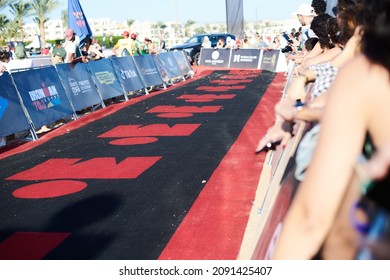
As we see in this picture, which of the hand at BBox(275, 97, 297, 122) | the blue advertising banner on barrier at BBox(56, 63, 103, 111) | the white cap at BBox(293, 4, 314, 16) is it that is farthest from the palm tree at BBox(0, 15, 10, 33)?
the hand at BBox(275, 97, 297, 122)

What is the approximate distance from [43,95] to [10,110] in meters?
1.22

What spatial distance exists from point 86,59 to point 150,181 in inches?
281

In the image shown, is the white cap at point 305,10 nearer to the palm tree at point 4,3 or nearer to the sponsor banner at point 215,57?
the sponsor banner at point 215,57

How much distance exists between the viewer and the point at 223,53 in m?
25.0

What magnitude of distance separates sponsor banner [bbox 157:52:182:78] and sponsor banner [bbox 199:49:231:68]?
5.95 m

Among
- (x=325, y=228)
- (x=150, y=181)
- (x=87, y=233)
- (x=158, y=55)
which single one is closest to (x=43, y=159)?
(x=150, y=181)

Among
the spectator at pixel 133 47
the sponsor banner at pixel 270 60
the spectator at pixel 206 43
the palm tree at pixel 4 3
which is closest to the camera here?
the spectator at pixel 133 47

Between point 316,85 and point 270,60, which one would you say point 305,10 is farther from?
point 270,60

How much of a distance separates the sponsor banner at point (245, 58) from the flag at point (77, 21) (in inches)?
485

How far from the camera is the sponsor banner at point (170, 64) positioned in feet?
58.1

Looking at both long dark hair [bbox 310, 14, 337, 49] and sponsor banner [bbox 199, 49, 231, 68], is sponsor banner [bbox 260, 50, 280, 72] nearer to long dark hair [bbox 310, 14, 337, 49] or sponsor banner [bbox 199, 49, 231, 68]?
sponsor banner [bbox 199, 49, 231, 68]

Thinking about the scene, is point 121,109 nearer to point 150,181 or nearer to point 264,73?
point 150,181

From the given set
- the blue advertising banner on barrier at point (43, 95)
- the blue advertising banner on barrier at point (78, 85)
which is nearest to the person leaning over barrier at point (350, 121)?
the blue advertising banner on barrier at point (43, 95)

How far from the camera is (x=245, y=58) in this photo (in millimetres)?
24250
